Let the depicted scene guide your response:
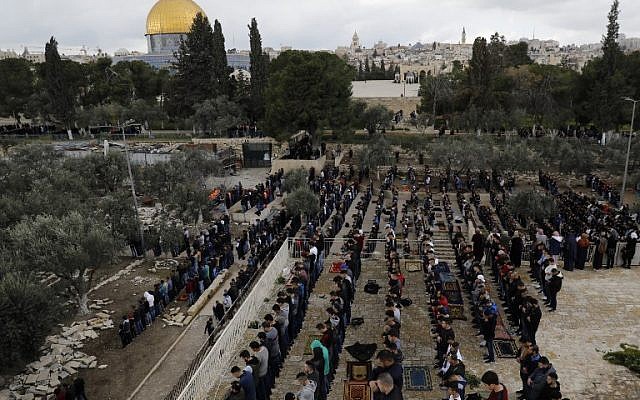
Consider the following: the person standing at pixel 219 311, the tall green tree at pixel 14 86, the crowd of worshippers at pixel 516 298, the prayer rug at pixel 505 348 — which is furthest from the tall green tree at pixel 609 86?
the tall green tree at pixel 14 86

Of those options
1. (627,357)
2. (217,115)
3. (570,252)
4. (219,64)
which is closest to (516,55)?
(219,64)

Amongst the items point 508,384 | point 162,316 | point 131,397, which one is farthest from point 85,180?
point 508,384

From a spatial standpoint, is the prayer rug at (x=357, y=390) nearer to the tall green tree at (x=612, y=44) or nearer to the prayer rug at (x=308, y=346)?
the prayer rug at (x=308, y=346)

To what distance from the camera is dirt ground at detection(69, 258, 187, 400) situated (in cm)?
976

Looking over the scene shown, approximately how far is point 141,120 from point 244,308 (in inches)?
1383

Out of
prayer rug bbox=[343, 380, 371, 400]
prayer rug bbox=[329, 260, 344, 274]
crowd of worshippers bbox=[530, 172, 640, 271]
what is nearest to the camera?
prayer rug bbox=[343, 380, 371, 400]

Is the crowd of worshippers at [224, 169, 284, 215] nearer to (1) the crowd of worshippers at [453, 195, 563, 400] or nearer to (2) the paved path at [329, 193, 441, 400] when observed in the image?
(2) the paved path at [329, 193, 441, 400]

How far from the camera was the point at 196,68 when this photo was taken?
129 ft

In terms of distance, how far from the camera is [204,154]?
27.0m

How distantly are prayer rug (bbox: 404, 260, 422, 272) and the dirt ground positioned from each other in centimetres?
607

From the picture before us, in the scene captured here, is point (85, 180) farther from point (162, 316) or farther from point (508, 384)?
point (508, 384)

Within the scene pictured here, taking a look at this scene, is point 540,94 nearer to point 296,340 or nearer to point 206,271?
point 206,271

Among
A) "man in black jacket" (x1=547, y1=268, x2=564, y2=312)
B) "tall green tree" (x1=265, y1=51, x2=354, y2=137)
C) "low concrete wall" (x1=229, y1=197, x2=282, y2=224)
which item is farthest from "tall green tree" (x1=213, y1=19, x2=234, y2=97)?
"man in black jacket" (x1=547, y1=268, x2=564, y2=312)

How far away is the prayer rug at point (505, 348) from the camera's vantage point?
8.65m
